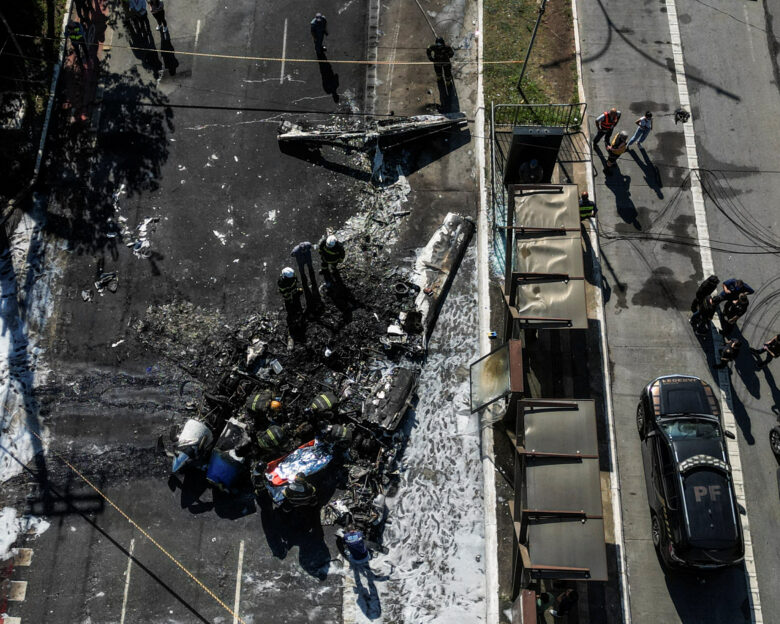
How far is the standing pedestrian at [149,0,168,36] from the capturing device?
20.6 m

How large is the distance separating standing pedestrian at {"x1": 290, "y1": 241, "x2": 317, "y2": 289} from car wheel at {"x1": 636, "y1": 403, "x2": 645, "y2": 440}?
9.36m

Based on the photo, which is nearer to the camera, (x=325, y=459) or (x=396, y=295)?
(x=325, y=459)

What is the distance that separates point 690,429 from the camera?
1528 cm

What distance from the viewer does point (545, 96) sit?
19953 mm

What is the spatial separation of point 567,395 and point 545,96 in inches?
372

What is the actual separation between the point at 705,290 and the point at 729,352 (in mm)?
1699

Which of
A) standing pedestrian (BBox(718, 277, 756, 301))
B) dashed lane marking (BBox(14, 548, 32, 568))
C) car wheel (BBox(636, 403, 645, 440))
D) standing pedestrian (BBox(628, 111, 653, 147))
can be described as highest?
standing pedestrian (BBox(628, 111, 653, 147))

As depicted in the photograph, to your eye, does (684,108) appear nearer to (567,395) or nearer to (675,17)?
(675,17)

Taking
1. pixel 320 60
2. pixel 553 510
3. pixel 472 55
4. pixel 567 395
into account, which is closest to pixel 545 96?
pixel 472 55

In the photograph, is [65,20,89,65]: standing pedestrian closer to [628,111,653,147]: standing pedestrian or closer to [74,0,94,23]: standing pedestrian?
[74,0,94,23]: standing pedestrian

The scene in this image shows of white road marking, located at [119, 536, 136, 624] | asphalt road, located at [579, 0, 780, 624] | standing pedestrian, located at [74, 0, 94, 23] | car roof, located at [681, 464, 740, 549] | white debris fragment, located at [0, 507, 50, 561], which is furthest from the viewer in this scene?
standing pedestrian, located at [74, 0, 94, 23]

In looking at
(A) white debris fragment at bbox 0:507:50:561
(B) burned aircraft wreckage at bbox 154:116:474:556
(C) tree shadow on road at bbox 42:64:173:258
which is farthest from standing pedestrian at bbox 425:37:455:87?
(A) white debris fragment at bbox 0:507:50:561

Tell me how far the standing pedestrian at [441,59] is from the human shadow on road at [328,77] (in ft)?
10.3

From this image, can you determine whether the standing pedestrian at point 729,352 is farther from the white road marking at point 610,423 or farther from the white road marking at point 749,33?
the white road marking at point 749,33
